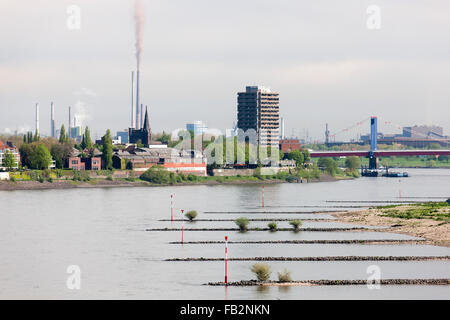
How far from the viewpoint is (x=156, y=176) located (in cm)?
15962

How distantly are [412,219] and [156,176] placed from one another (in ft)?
309

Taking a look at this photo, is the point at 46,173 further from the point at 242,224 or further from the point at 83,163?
the point at 242,224

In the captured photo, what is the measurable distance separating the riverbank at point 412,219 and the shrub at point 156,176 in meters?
77.8

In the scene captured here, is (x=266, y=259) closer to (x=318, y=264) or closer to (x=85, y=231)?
(x=318, y=264)

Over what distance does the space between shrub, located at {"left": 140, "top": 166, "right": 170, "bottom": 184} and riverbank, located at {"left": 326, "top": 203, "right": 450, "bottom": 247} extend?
3062 inches

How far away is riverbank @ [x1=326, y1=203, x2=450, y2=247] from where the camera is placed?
5988 cm

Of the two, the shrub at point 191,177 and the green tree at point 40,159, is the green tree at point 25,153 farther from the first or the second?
the shrub at point 191,177

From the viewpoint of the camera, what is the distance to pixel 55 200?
348 feet

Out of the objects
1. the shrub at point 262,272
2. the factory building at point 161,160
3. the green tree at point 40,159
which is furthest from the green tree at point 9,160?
the shrub at point 262,272

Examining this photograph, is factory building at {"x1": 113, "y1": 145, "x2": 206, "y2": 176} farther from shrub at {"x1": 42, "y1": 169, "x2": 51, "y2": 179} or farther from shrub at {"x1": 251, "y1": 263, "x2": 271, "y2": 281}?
shrub at {"x1": 251, "y1": 263, "x2": 271, "y2": 281}

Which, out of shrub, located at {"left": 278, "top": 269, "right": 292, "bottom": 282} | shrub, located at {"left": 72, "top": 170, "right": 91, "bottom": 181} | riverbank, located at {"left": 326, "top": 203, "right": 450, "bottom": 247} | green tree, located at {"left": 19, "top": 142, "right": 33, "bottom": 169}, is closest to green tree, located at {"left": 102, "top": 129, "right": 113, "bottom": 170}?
shrub, located at {"left": 72, "top": 170, "right": 91, "bottom": 181}

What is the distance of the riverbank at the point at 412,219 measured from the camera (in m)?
59.9
